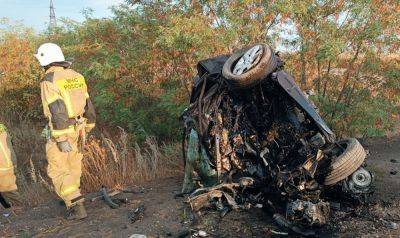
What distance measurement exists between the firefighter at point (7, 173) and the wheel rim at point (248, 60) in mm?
3740

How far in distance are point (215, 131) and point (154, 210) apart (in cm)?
125

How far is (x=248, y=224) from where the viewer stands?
4.74 meters

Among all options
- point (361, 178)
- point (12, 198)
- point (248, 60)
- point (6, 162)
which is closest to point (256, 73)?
point (248, 60)

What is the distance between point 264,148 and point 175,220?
1292 mm

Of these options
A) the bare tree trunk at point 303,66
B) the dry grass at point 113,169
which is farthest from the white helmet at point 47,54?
the bare tree trunk at point 303,66

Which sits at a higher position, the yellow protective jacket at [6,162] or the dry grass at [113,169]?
the yellow protective jacket at [6,162]

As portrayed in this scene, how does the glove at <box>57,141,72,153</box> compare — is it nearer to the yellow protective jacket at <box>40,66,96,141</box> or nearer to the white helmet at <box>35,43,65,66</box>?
the yellow protective jacket at <box>40,66,96,141</box>

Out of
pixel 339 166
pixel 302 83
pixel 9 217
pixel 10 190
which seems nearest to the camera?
pixel 339 166

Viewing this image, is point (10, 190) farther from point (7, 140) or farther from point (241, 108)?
point (241, 108)

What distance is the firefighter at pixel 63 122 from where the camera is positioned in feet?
17.8

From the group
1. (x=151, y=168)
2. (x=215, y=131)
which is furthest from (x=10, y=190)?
(x=215, y=131)

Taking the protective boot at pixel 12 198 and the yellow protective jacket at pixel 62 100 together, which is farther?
the protective boot at pixel 12 198

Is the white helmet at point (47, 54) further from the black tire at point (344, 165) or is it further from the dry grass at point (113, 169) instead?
the black tire at point (344, 165)

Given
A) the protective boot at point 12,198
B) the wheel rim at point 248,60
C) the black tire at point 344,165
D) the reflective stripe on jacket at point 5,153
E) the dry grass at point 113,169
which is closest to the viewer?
the black tire at point 344,165
